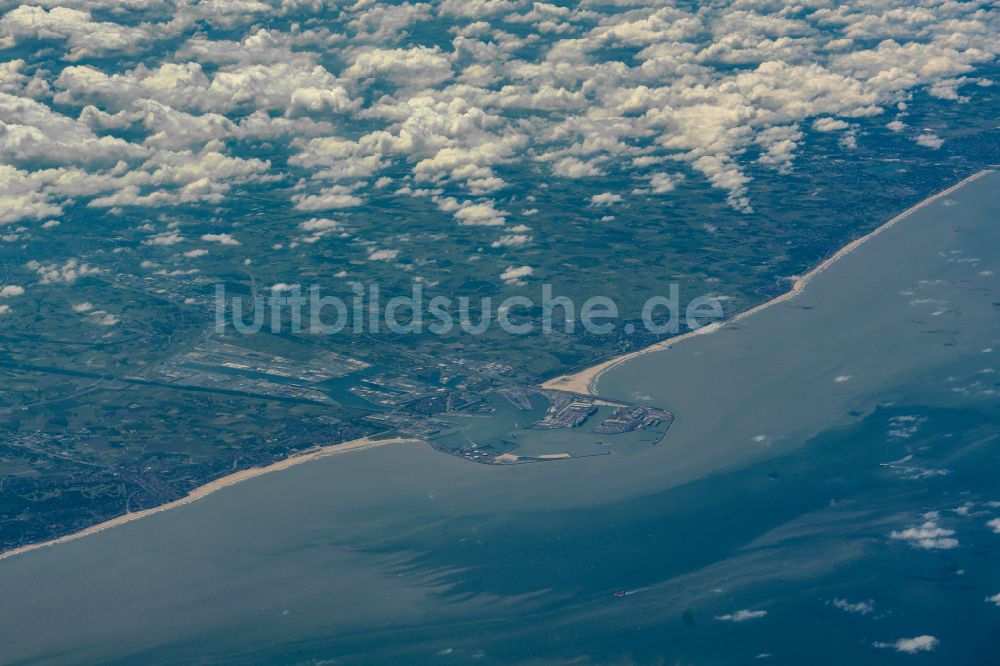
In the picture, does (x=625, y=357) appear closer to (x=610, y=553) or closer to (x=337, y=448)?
(x=337, y=448)

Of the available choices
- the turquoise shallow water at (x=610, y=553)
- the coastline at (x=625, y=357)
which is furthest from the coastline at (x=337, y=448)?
the turquoise shallow water at (x=610, y=553)

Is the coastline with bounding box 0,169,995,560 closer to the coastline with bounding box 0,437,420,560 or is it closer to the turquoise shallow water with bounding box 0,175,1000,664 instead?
the coastline with bounding box 0,437,420,560

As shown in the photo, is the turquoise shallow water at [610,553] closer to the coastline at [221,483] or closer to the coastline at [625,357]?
the coastline at [221,483]

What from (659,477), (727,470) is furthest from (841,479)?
(659,477)

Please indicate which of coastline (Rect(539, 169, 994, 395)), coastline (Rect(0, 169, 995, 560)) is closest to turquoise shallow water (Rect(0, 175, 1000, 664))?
coastline (Rect(0, 169, 995, 560))

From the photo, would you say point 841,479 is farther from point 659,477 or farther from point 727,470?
point 659,477
